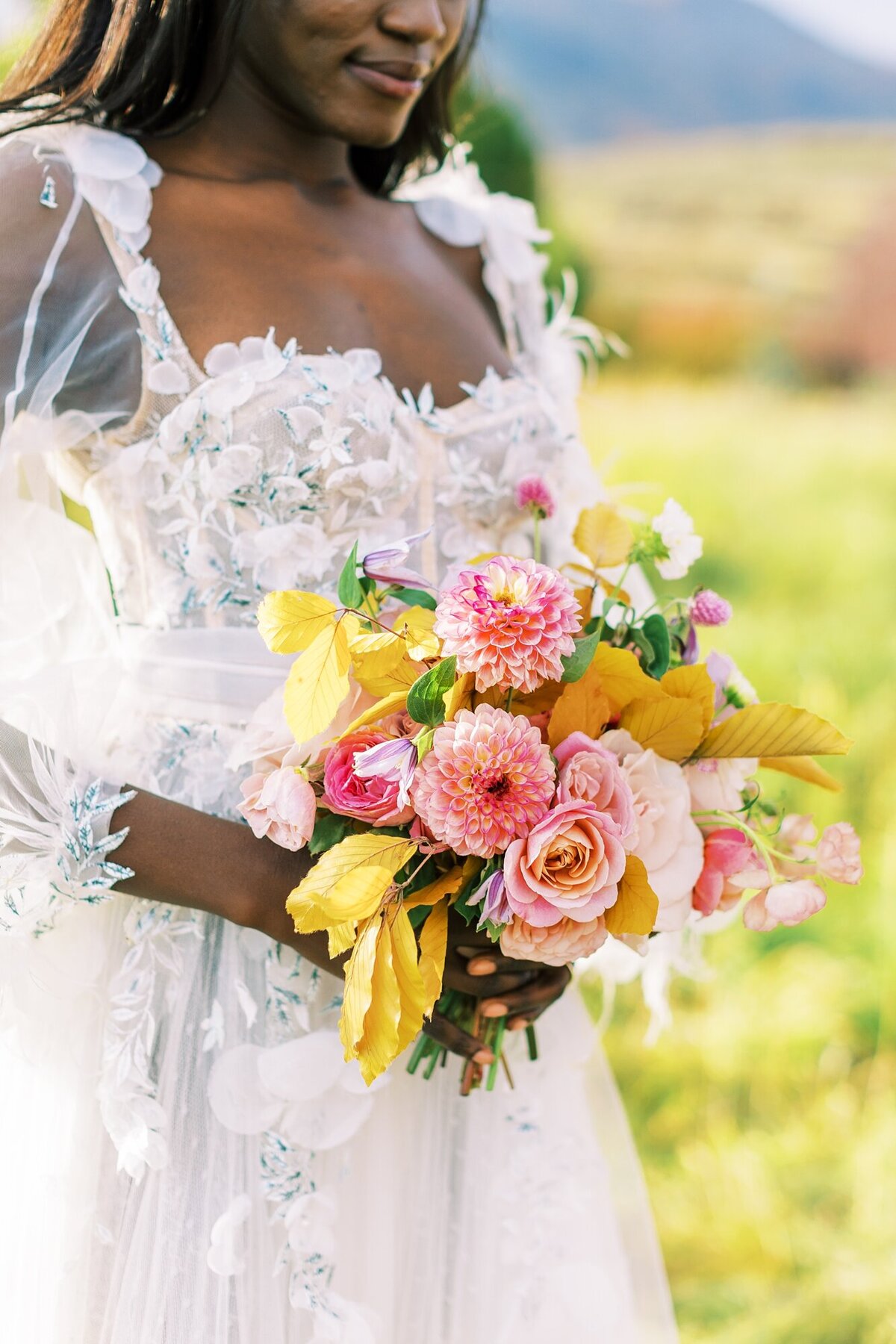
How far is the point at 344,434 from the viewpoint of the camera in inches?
47.8

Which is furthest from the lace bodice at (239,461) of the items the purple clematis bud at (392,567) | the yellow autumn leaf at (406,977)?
the yellow autumn leaf at (406,977)

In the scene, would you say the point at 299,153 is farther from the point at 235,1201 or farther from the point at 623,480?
the point at 623,480

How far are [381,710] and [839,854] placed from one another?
42cm

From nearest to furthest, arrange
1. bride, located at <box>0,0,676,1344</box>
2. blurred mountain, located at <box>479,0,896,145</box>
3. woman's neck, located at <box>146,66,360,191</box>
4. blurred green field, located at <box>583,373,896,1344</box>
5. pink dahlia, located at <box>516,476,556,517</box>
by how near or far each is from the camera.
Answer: bride, located at <box>0,0,676,1344</box>
pink dahlia, located at <box>516,476,556,517</box>
woman's neck, located at <box>146,66,360,191</box>
blurred green field, located at <box>583,373,896,1344</box>
blurred mountain, located at <box>479,0,896,145</box>

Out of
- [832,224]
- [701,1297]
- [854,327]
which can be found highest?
[832,224]

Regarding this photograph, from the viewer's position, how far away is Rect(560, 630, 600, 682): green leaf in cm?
97

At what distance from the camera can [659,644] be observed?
110cm

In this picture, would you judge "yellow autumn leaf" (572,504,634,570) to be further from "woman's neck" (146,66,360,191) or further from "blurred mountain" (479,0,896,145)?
"blurred mountain" (479,0,896,145)

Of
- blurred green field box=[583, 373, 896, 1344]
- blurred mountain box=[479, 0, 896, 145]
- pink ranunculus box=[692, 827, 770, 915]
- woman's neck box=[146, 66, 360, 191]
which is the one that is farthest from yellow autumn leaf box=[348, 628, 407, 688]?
blurred mountain box=[479, 0, 896, 145]

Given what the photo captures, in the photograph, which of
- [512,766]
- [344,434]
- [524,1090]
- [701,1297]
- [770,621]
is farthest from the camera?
[770,621]

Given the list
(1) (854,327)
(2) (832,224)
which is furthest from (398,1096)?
(2) (832,224)

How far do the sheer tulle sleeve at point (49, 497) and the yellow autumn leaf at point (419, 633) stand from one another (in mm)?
313

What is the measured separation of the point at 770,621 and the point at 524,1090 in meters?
3.44

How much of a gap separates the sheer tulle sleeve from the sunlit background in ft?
2.21
